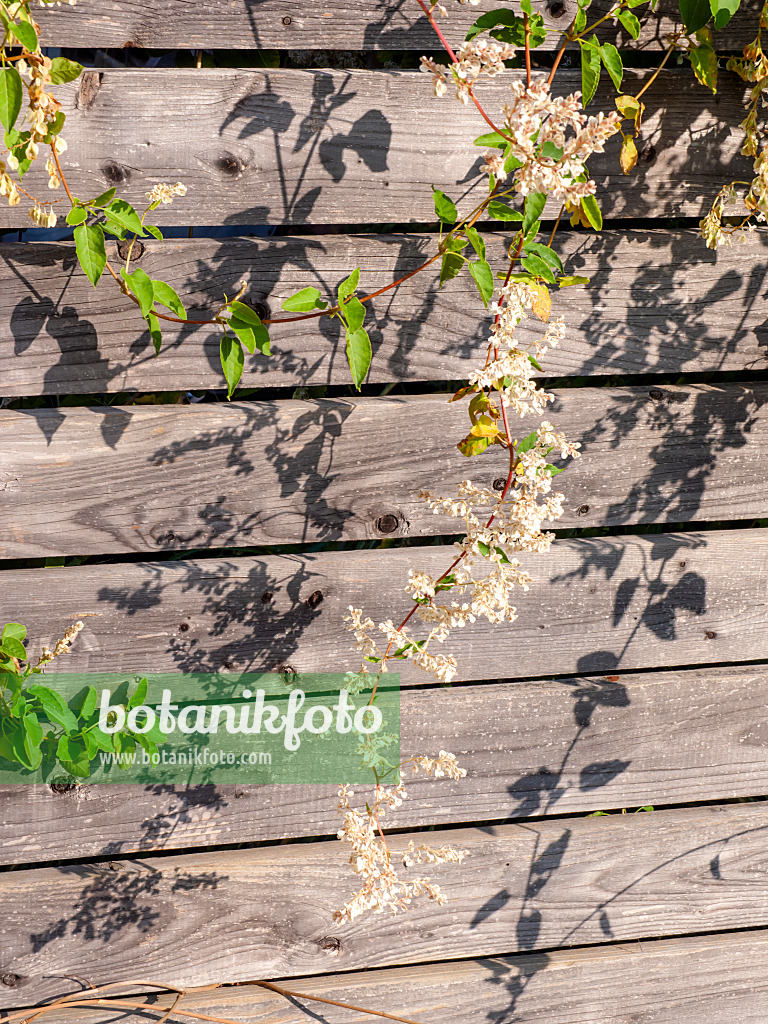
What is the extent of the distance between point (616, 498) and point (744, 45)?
2.72ft

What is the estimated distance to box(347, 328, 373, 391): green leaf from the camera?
43.9 inches

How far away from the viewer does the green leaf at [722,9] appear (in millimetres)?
1124

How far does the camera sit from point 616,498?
139 centimetres

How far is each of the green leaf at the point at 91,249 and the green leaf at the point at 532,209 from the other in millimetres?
639

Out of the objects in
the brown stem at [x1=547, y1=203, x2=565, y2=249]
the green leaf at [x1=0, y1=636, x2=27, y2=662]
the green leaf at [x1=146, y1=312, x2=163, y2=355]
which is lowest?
the green leaf at [x1=0, y1=636, x2=27, y2=662]

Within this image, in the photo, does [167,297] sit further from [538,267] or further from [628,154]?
[628,154]

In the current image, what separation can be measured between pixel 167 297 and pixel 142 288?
50 mm

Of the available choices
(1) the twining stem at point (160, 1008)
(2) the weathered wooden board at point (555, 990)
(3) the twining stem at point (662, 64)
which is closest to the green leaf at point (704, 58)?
(3) the twining stem at point (662, 64)

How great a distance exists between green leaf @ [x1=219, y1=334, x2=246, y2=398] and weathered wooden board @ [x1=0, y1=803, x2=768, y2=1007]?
2.97 feet

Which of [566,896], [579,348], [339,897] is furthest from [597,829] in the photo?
[579,348]

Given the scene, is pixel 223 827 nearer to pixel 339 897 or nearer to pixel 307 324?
pixel 339 897

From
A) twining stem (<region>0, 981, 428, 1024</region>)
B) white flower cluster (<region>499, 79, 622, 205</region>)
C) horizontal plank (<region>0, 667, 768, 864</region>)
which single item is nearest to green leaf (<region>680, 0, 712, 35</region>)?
white flower cluster (<region>499, 79, 622, 205</region>)

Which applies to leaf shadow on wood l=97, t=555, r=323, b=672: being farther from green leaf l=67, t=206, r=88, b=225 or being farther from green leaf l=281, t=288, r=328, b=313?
green leaf l=67, t=206, r=88, b=225

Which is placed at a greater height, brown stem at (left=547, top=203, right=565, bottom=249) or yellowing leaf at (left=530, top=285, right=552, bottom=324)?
brown stem at (left=547, top=203, right=565, bottom=249)
